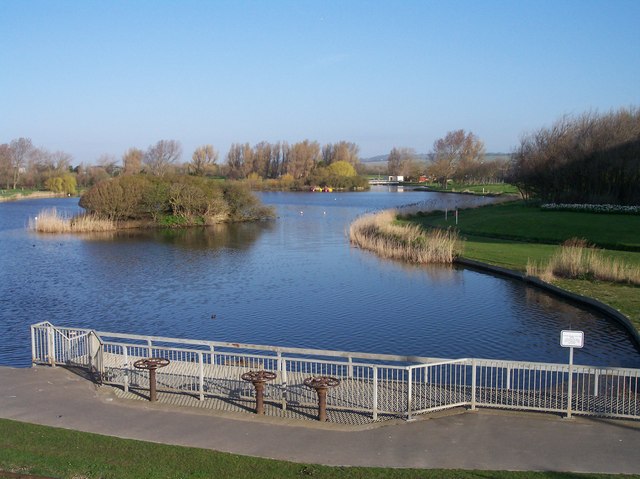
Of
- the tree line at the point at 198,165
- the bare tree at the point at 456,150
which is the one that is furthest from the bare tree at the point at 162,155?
the bare tree at the point at 456,150

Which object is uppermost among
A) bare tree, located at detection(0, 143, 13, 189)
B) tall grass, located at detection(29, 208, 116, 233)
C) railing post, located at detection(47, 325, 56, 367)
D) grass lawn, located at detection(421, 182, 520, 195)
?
bare tree, located at detection(0, 143, 13, 189)

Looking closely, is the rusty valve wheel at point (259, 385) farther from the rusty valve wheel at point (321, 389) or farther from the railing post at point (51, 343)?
the railing post at point (51, 343)

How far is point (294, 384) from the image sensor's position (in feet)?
45.4

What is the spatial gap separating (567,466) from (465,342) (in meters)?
11.5

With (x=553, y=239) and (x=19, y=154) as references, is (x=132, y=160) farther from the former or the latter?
(x=553, y=239)

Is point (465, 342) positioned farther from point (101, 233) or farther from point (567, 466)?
point (101, 233)

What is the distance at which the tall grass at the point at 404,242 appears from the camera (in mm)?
38562

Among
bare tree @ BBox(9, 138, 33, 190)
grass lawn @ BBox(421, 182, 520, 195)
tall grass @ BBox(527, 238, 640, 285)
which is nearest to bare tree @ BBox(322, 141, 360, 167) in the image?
grass lawn @ BBox(421, 182, 520, 195)

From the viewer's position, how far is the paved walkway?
9914 mm

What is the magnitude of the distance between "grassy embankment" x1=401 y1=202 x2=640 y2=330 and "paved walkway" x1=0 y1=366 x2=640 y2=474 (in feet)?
38.0

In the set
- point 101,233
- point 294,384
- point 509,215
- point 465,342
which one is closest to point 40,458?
point 294,384

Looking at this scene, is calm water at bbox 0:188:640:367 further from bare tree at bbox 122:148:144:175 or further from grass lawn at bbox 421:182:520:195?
bare tree at bbox 122:148:144:175

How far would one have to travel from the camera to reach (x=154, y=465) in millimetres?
9375

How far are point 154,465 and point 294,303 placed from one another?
18.2m
